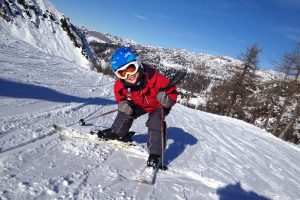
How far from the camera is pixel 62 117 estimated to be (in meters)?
5.76

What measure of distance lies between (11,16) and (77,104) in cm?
2172

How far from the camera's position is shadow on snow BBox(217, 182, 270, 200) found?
423 centimetres

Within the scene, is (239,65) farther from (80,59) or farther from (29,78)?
(29,78)

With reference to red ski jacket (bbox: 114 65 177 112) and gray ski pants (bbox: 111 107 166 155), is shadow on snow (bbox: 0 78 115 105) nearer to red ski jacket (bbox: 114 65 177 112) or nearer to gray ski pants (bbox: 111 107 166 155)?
gray ski pants (bbox: 111 107 166 155)

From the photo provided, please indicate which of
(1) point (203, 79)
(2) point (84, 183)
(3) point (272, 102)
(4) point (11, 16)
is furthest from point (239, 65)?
(2) point (84, 183)

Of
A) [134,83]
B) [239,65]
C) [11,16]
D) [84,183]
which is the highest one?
[239,65]

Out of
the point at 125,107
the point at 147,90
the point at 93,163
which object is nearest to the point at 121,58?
the point at 147,90

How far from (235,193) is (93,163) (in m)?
2.16

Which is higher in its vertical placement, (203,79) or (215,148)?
(203,79)

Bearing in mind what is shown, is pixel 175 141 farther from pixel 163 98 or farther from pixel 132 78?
pixel 132 78

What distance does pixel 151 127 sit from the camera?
4641 mm

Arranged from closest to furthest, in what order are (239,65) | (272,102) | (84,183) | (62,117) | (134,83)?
(84,183) → (134,83) → (62,117) → (272,102) → (239,65)

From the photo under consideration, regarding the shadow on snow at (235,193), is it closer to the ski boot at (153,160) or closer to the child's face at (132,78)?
the ski boot at (153,160)

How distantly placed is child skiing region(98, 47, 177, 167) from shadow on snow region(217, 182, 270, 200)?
1.04m
